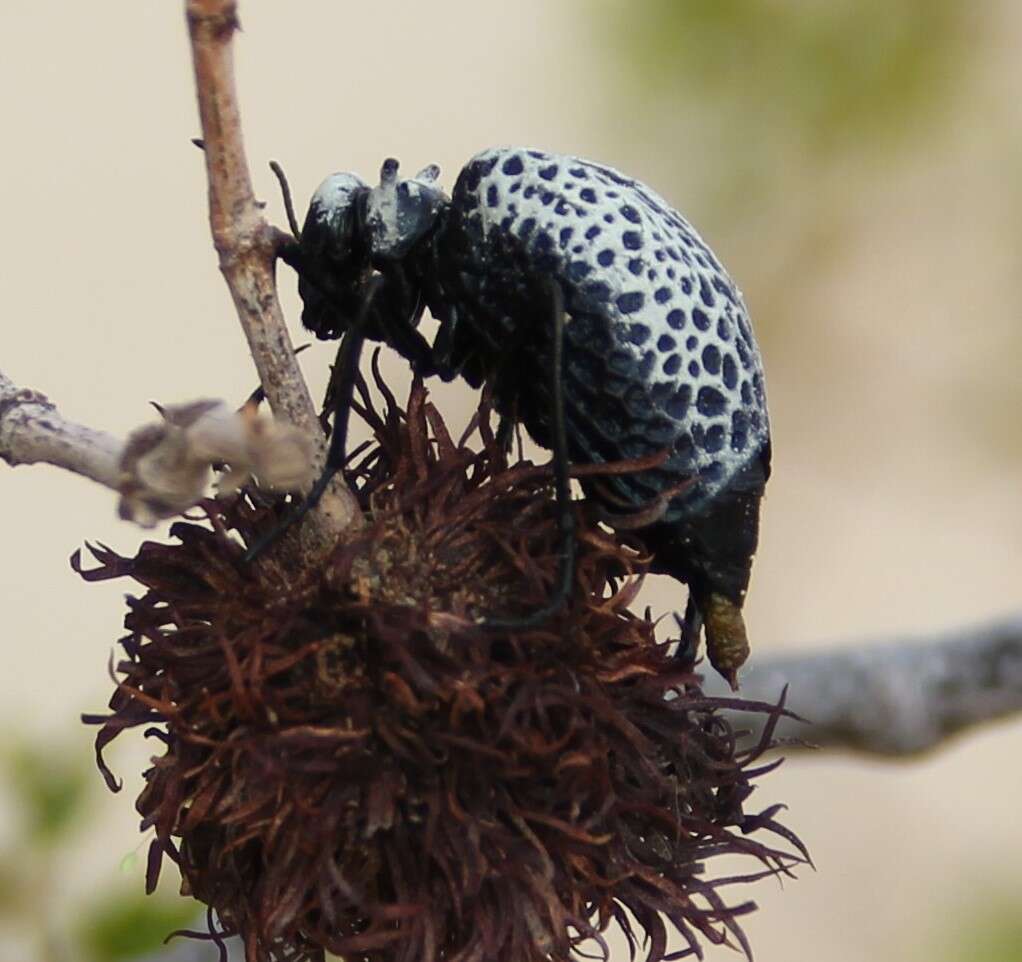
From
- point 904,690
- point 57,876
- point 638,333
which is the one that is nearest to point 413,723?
point 638,333

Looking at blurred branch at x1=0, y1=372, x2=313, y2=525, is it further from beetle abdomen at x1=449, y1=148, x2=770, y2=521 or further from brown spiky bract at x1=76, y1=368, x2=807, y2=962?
beetle abdomen at x1=449, y1=148, x2=770, y2=521

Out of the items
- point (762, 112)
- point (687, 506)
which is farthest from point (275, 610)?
point (762, 112)

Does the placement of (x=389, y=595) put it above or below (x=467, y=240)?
below

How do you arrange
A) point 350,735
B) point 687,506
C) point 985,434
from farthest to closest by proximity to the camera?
1. point 985,434
2. point 687,506
3. point 350,735

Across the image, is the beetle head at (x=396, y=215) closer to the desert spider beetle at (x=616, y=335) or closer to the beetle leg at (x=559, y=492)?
the desert spider beetle at (x=616, y=335)

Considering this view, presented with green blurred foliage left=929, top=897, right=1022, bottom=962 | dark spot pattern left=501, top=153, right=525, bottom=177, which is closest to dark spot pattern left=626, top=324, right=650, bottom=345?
dark spot pattern left=501, top=153, right=525, bottom=177

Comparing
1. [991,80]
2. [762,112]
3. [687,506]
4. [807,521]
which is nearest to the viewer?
[687,506]

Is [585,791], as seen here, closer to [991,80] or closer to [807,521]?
[991,80]
